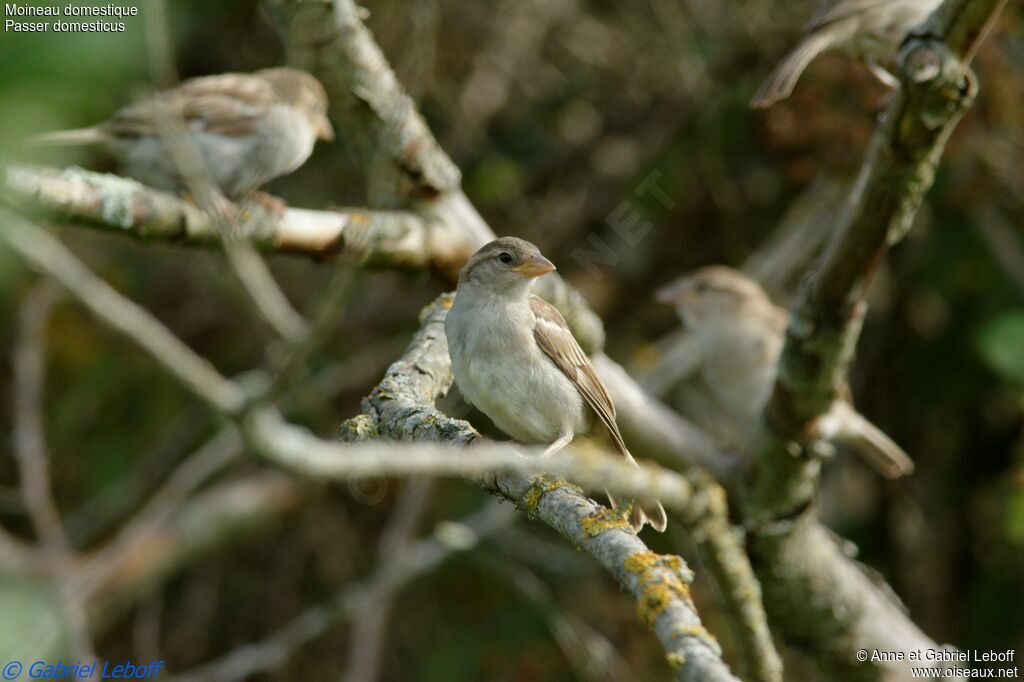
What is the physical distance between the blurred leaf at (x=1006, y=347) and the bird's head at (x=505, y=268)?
210 cm

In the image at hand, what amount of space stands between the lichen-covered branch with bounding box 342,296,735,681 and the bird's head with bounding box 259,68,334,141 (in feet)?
6.51

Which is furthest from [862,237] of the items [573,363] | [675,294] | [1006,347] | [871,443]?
[675,294]

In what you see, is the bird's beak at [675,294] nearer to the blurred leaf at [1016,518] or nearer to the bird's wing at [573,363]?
the blurred leaf at [1016,518]

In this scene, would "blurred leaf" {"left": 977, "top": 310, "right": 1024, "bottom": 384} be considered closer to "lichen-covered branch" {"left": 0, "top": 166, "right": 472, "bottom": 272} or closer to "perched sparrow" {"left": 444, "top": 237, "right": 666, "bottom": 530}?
"perched sparrow" {"left": 444, "top": 237, "right": 666, "bottom": 530}

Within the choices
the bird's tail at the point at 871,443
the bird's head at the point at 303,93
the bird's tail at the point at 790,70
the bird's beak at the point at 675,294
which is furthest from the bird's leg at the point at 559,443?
the bird's beak at the point at 675,294

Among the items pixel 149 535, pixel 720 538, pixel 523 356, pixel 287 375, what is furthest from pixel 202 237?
pixel 149 535

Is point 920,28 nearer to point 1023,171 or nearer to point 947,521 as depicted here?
point 1023,171

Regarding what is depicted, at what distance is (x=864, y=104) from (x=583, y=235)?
6.66 feet

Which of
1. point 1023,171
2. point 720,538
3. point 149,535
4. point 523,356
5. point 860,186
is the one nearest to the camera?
point 720,538

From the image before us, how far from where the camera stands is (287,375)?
1.43 metres

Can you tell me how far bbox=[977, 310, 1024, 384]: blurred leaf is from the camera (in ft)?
15.3

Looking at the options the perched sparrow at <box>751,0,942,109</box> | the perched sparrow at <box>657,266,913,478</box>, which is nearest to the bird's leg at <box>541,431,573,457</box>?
the perched sparrow at <box>751,0,942,109</box>

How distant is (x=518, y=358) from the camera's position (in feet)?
12.0

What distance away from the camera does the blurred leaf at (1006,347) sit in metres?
4.67
